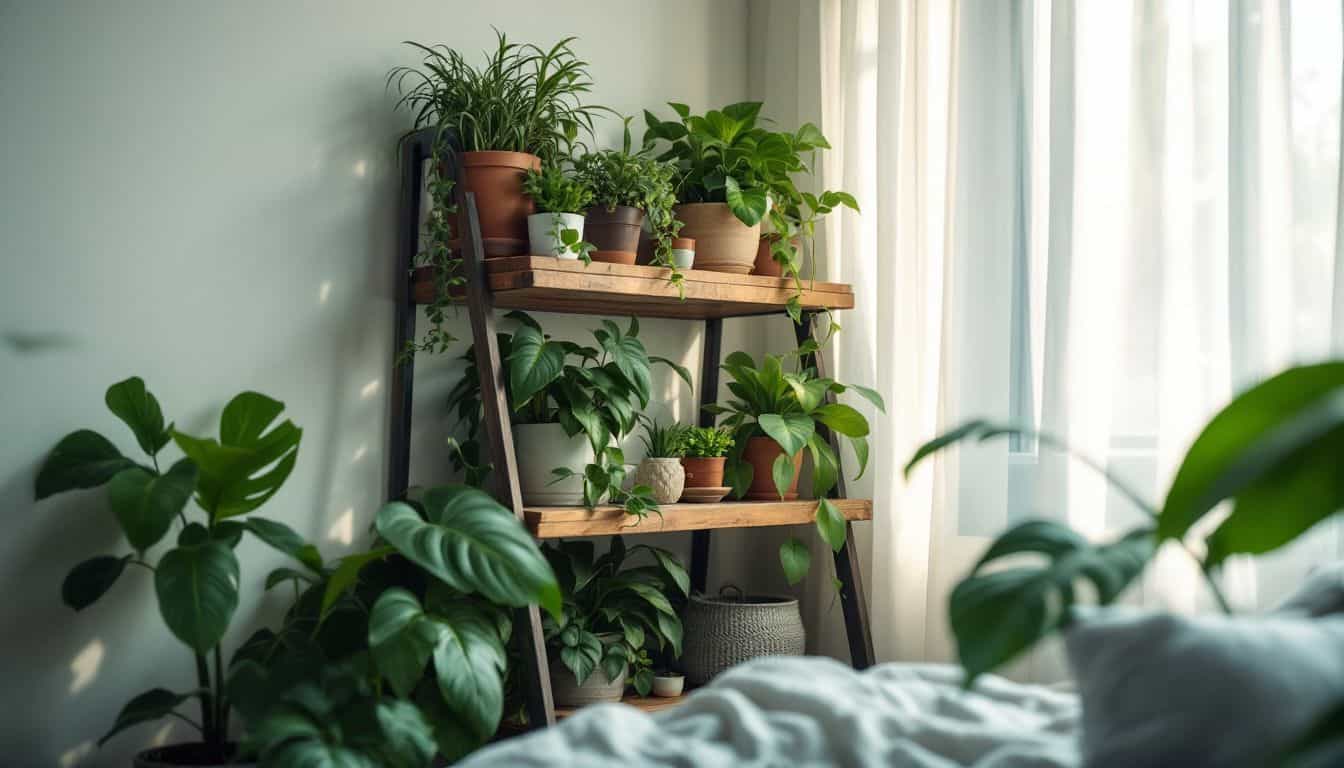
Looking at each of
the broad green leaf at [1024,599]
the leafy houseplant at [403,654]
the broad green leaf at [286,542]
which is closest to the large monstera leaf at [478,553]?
the leafy houseplant at [403,654]

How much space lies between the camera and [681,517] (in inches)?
96.2

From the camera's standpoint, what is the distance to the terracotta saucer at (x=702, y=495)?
2590mm

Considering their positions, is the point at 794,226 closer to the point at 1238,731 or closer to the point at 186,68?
the point at 186,68

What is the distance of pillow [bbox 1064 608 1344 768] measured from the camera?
0.98 m

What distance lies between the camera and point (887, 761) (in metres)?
1.22

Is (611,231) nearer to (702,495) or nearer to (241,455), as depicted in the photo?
(702,495)

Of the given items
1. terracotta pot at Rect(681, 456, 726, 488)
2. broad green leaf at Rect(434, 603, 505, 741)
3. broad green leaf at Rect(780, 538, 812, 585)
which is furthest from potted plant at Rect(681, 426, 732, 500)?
broad green leaf at Rect(434, 603, 505, 741)

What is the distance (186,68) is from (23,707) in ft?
4.04

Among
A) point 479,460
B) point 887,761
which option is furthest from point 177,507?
point 887,761

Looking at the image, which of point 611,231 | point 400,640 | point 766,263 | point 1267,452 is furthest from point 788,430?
point 1267,452

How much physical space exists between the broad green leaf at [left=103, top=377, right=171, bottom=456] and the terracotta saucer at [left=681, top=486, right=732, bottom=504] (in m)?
1.09

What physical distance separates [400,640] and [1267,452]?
1.38 metres

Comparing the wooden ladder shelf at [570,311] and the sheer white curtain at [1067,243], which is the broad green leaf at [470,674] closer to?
the wooden ladder shelf at [570,311]

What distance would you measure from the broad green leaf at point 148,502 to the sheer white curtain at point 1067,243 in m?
1.59
